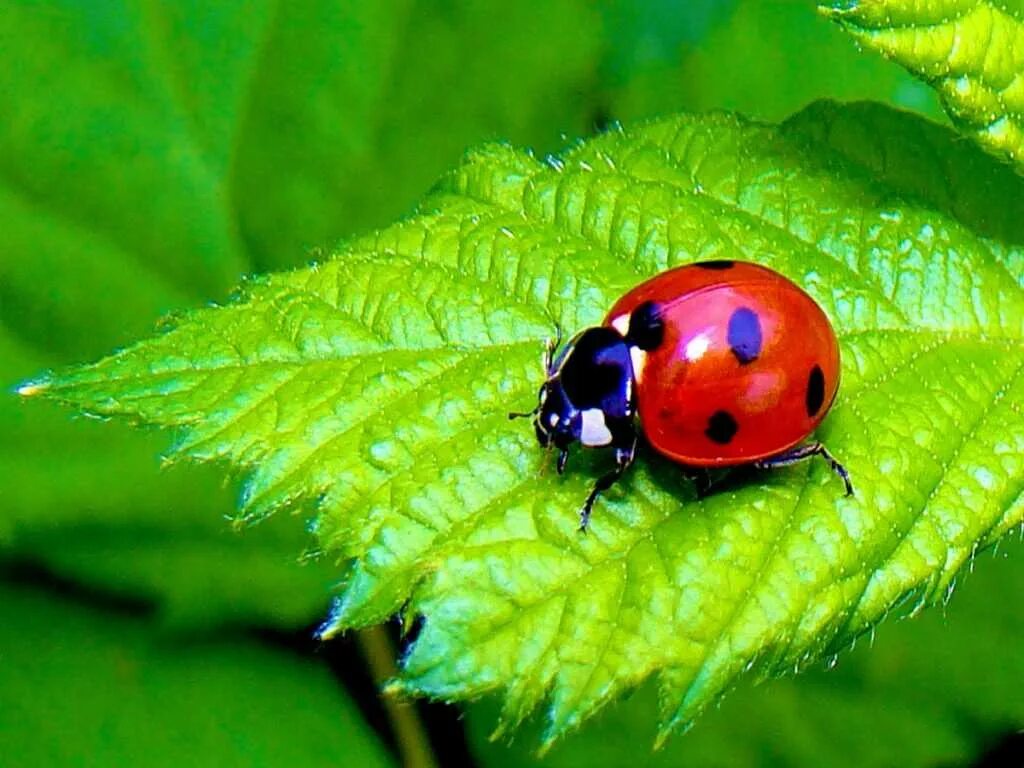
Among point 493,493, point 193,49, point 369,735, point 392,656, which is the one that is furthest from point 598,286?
point 193,49

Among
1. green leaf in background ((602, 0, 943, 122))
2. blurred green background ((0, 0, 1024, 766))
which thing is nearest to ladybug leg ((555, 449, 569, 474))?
blurred green background ((0, 0, 1024, 766))

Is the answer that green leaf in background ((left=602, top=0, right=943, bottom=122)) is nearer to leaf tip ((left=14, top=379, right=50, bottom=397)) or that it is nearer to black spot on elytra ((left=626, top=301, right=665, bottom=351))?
black spot on elytra ((left=626, top=301, right=665, bottom=351))

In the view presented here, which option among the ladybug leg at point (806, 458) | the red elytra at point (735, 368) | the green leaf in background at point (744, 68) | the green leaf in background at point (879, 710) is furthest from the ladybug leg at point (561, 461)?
the green leaf in background at point (744, 68)

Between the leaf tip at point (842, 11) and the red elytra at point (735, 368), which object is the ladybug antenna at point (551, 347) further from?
the leaf tip at point (842, 11)

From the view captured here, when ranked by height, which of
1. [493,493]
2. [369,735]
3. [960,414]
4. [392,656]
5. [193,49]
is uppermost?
[193,49]

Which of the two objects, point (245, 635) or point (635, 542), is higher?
point (635, 542)

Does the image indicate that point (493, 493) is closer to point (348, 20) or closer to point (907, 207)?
point (907, 207)
